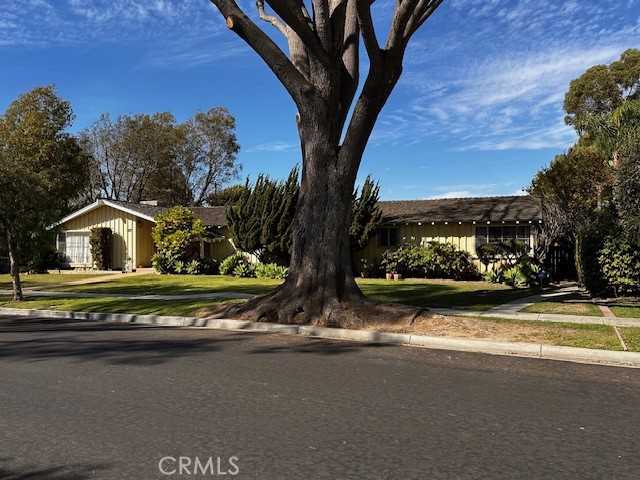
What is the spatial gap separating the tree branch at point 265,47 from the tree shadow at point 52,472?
29.3 feet

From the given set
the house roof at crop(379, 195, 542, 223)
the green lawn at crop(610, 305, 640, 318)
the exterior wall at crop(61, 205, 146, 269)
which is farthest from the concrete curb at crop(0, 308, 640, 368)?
the exterior wall at crop(61, 205, 146, 269)

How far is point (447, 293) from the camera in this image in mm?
17328

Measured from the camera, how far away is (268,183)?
989 inches

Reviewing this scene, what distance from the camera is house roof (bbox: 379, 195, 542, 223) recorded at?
2308cm

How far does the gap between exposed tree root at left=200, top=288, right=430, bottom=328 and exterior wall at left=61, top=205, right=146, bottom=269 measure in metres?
19.3

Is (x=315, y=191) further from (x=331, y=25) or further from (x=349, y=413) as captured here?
(x=349, y=413)

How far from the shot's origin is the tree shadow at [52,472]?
12.7 feet

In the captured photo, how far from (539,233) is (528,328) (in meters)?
A: 13.4

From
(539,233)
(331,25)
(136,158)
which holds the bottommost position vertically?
(539,233)

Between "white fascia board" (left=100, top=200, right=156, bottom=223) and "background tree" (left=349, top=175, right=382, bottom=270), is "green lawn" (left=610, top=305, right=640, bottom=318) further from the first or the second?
"white fascia board" (left=100, top=200, right=156, bottom=223)

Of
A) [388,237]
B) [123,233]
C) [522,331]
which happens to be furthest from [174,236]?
[522,331]

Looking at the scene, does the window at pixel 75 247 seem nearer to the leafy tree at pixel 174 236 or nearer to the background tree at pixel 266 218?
the leafy tree at pixel 174 236

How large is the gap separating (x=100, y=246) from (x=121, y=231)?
1376 mm

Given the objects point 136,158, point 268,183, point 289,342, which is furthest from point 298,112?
point 136,158
